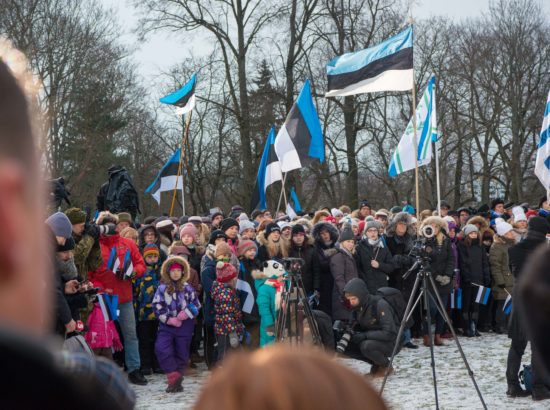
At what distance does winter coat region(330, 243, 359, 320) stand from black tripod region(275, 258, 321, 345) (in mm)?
1206

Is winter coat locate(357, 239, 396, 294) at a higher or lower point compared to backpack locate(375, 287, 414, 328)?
higher

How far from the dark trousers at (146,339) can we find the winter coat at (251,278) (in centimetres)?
113

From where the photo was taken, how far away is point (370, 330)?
9.70 metres

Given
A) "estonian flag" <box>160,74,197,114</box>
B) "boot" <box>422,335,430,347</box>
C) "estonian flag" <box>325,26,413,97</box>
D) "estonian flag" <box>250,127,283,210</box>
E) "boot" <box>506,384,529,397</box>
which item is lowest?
"boot" <box>506,384,529,397</box>

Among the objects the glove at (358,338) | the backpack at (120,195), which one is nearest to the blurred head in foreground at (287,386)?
the glove at (358,338)

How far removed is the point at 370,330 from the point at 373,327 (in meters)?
0.05

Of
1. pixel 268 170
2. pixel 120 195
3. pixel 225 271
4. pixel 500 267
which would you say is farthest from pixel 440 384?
pixel 268 170

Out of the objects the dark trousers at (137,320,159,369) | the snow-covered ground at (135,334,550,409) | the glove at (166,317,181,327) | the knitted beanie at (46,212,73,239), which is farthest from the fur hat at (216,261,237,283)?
the knitted beanie at (46,212,73,239)

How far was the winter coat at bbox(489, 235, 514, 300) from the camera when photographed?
1312cm

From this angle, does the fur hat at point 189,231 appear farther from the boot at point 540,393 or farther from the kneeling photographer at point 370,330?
the boot at point 540,393

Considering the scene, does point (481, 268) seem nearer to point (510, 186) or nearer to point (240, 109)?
point (240, 109)

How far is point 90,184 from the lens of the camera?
91.5 feet

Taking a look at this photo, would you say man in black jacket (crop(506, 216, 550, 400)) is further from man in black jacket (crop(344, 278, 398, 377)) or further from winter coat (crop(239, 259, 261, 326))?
winter coat (crop(239, 259, 261, 326))

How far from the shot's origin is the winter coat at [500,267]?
13117 millimetres
